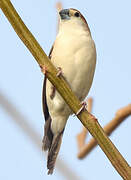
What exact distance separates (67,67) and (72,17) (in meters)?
0.57

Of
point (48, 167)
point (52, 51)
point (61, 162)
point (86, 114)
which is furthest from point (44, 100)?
point (61, 162)

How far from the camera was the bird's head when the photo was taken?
10.4 ft

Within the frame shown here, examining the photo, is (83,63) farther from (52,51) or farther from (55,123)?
(55,123)

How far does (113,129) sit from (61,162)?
0.26 metres

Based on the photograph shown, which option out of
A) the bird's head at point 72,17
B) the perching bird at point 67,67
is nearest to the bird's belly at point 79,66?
the perching bird at point 67,67

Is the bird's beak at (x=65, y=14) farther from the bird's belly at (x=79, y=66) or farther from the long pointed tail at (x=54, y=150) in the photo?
the long pointed tail at (x=54, y=150)

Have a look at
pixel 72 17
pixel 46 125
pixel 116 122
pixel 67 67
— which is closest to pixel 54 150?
pixel 46 125

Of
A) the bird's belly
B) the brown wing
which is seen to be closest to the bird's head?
the bird's belly

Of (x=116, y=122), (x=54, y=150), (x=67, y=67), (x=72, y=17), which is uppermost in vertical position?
(x=72, y=17)

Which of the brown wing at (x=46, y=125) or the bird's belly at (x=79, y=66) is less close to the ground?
the bird's belly at (x=79, y=66)

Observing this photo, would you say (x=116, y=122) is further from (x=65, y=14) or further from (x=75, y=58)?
(x=65, y=14)

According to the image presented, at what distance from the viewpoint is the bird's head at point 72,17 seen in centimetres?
316

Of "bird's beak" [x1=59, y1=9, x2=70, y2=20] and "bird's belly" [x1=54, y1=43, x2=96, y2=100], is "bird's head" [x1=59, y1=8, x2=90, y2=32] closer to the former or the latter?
"bird's beak" [x1=59, y1=9, x2=70, y2=20]

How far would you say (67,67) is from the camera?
116 inches
